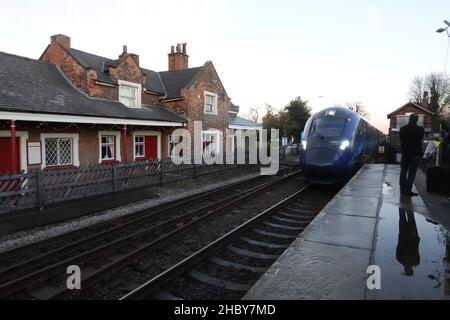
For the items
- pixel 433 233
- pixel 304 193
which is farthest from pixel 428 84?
pixel 433 233

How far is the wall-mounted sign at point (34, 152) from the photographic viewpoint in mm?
12102

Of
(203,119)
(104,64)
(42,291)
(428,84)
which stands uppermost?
(428,84)

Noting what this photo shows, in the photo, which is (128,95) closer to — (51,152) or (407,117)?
(51,152)

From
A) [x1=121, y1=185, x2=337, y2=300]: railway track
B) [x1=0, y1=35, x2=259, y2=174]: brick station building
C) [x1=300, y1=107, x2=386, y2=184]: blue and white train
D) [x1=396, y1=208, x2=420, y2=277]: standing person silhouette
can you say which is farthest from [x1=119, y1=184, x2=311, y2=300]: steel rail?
[x1=0, y1=35, x2=259, y2=174]: brick station building

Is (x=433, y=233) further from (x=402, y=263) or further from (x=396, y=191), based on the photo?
(x=396, y=191)

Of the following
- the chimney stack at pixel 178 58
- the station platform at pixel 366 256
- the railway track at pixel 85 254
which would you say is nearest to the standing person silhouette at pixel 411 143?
the station platform at pixel 366 256

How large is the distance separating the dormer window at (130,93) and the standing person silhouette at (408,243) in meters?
15.6

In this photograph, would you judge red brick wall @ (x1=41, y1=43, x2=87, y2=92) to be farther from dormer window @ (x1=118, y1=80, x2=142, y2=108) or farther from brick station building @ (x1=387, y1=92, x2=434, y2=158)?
brick station building @ (x1=387, y1=92, x2=434, y2=158)

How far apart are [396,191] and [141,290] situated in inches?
285

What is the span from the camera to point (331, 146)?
33.2 ft

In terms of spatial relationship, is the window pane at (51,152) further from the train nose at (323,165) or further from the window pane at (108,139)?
the train nose at (323,165)

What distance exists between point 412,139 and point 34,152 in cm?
1341

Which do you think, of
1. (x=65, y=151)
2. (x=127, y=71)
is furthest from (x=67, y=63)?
(x=65, y=151)

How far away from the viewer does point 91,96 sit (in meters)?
15.4
